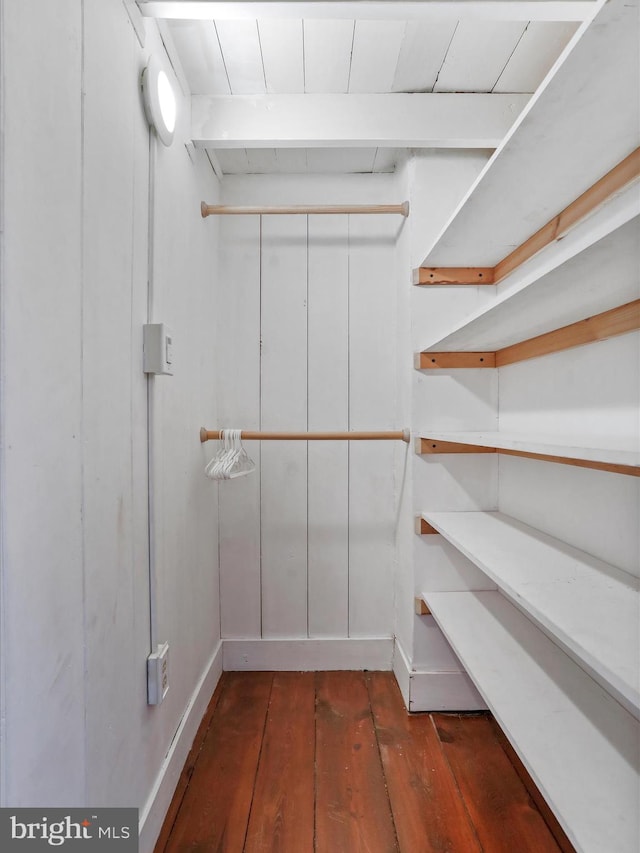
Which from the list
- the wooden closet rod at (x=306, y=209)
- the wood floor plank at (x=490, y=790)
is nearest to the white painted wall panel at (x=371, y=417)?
the wooden closet rod at (x=306, y=209)

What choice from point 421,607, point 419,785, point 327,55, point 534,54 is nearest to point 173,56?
point 327,55

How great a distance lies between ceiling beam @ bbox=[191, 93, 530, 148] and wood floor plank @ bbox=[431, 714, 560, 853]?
1957 mm

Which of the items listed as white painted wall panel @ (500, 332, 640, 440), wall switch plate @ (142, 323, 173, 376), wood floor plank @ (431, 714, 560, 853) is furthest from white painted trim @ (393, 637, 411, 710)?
wall switch plate @ (142, 323, 173, 376)

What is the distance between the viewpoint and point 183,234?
1.34m

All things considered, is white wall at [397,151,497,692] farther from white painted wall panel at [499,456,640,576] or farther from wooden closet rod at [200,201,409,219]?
white painted wall panel at [499,456,640,576]

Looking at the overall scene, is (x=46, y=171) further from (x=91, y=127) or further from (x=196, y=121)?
(x=196, y=121)

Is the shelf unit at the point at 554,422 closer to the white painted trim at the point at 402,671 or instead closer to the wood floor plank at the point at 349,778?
the white painted trim at the point at 402,671

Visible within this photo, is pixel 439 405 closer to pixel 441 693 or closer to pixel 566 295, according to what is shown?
pixel 566 295

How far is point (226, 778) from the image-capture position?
4.09ft

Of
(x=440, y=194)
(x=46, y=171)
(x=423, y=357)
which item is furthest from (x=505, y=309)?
(x=46, y=171)

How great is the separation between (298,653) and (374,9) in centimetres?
207

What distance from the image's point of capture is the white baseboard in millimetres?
1532

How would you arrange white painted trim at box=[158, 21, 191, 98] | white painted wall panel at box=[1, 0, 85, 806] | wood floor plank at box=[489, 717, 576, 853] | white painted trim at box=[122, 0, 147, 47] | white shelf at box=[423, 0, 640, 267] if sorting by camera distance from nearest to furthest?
white painted wall panel at box=[1, 0, 85, 806], white shelf at box=[423, 0, 640, 267], white painted trim at box=[122, 0, 147, 47], wood floor plank at box=[489, 717, 576, 853], white painted trim at box=[158, 21, 191, 98]

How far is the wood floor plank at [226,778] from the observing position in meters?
1.07
